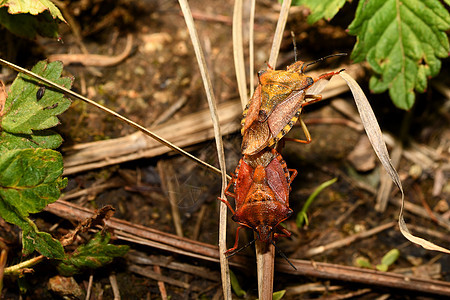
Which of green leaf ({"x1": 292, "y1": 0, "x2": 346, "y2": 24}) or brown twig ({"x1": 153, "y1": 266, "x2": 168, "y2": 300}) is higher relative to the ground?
green leaf ({"x1": 292, "y1": 0, "x2": 346, "y2": 24})

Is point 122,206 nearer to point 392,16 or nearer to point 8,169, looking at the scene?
point 8,169

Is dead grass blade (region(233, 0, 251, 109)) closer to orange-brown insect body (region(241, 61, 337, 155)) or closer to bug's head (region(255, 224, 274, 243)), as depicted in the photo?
orange-brown insect body (region(241, 61, 337, 155))

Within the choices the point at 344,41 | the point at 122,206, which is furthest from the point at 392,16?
the point at 122,206

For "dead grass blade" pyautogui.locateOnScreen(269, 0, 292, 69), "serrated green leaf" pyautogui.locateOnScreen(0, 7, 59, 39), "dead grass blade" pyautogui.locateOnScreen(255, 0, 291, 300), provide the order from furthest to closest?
"serrated green leaf" pyautogui.locateOnScreen(0, 7, 59, 39)
"dead grass blade" pyautogui.locateOnScreen(269, 0, 292, 69)
"dead grass blade" pyautogui.locateOnScreen(255, 0, 291, 300)

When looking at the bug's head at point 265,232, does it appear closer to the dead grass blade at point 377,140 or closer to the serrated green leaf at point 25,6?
the dead grass blade at point 377,140

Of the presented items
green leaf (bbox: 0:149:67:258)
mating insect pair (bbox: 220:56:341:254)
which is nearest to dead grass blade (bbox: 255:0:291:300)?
mating insect pair (bbox: 220:56:341:254)

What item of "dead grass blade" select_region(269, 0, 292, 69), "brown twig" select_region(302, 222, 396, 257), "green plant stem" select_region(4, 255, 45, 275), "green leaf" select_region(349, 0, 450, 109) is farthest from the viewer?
"brown twig" select_region(302, 222, 396, 257)

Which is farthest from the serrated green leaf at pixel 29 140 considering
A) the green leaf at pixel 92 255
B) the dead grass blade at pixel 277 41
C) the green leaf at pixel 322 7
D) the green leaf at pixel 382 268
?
the green leaf at pixel 382 268
